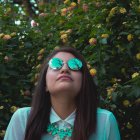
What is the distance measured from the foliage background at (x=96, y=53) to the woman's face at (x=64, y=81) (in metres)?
0.67

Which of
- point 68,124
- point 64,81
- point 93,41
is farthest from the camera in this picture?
point 93,41

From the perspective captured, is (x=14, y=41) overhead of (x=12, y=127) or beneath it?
overhead

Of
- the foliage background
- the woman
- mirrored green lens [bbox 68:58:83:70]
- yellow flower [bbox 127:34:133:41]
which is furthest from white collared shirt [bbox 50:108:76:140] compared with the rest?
yellow flower [bbox 127:34:133:41]

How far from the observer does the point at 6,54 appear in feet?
12.7

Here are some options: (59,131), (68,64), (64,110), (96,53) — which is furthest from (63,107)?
(96,53)

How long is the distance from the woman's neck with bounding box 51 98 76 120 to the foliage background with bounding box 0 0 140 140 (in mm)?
638

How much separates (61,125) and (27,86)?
1.35 m

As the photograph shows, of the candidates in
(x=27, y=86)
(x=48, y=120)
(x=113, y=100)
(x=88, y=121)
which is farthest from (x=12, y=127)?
(x=27, y=86)

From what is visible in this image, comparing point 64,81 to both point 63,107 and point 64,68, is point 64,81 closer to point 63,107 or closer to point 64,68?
point 64,68

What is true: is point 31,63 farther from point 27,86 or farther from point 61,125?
point 61,125

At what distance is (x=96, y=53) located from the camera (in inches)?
132

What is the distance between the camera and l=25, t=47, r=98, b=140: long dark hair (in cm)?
249

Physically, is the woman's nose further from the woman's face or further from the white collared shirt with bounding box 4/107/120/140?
the white collared shirt with bounding box 4/107/120/140

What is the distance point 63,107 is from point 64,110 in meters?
0.02
